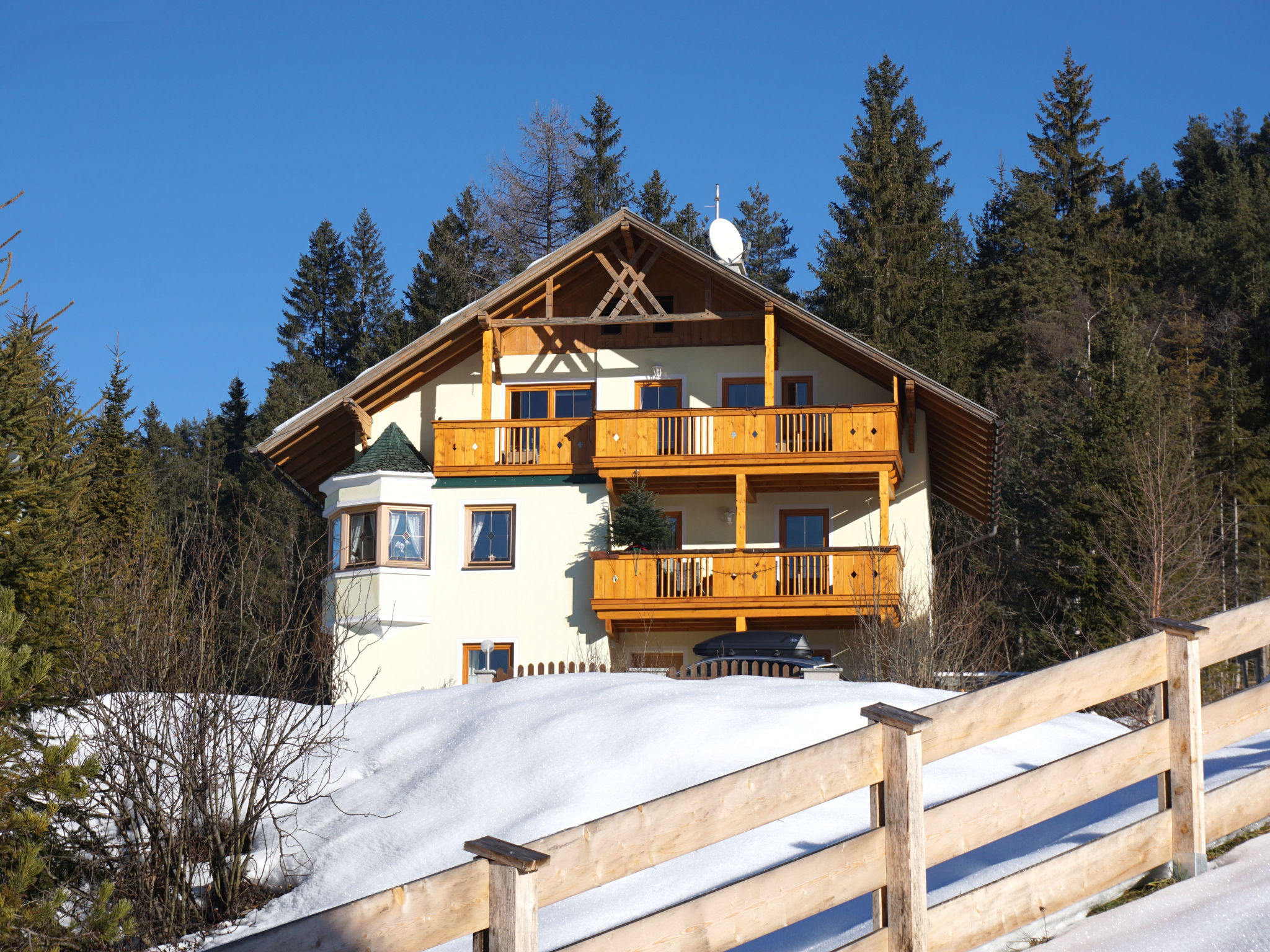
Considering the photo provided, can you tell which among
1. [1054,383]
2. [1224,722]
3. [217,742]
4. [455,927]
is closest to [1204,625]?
[1224,722]

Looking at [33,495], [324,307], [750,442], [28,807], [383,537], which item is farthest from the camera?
[324,307]

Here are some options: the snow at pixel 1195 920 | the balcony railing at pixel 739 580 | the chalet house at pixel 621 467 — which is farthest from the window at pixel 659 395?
the snow at pixel 1195 920

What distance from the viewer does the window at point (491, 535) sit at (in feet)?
79.2

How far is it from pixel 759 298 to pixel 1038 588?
44.3ft

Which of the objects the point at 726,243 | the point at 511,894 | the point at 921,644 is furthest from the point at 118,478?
the point at 511,894

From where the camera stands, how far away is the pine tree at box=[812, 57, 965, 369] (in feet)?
136

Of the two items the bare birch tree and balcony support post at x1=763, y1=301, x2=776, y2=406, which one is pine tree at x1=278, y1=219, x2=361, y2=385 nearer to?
the bare birch tree

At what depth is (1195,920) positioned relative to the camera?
5375 mm

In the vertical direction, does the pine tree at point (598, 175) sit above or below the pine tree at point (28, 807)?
above

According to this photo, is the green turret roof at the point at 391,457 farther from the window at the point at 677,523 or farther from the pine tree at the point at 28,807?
the pine tree at the point at 28,807

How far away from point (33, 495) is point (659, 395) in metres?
17.8

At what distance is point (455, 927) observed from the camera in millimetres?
4551

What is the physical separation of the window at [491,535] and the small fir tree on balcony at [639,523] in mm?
2320

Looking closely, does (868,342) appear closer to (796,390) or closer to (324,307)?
(796,390)
